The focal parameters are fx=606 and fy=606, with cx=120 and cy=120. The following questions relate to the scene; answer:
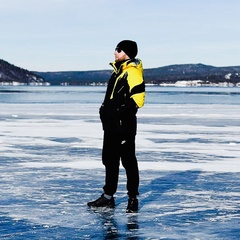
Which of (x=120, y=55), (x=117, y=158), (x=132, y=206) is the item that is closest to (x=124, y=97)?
(x=120, y=55)

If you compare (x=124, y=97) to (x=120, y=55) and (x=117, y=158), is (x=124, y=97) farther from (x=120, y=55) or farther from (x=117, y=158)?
(x=117, y=158)

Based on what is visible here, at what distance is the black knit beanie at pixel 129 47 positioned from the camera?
574 centimetres

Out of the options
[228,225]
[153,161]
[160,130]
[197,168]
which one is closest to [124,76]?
[228,225]

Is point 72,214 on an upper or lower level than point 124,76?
lower

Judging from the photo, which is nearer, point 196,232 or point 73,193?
point 196,232

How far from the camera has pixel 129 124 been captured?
570 centimetres

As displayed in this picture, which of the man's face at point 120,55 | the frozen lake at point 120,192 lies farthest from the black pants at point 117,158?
the man's face at point 120,55

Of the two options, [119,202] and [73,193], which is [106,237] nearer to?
[119,202]

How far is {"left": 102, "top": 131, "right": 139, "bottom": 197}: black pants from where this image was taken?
227 inches

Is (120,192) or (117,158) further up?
(117,158)

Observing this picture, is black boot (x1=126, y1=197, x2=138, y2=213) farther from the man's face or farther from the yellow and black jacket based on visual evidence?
the man's face

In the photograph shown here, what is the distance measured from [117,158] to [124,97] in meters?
0.64

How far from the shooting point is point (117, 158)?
591cm

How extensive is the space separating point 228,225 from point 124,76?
5.39 ft
